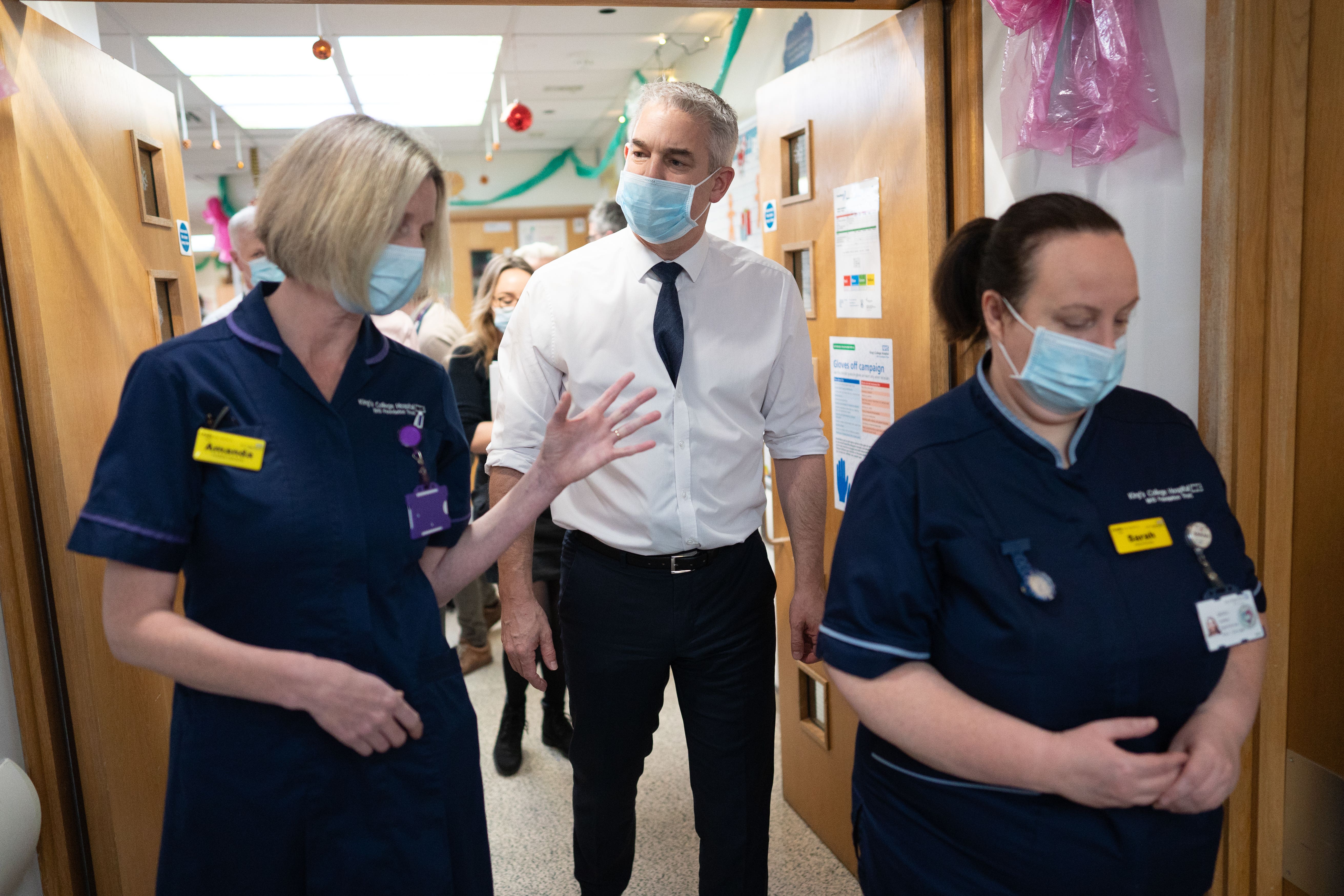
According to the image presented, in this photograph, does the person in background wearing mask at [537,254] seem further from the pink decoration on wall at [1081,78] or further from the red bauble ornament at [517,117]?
the red bauble ornament at [517,117]

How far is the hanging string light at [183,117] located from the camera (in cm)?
613

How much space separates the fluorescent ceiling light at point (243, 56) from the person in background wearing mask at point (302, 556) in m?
4.40

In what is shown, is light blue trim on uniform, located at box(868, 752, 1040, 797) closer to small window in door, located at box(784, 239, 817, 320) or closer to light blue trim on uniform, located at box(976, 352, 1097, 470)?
light blue trim on uniform, located at box(976, 352, 1097, 470)

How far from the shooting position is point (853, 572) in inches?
48.4

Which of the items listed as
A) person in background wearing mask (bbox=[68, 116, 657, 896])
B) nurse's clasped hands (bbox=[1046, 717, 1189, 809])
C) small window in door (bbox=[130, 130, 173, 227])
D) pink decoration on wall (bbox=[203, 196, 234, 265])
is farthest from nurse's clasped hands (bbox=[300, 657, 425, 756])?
pink decoration on wall (bbox=[203, 196, 234, 265])

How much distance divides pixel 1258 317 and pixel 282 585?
4.61 ft

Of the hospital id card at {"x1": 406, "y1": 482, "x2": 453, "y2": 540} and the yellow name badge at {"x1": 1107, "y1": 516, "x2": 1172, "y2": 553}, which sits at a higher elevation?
the hospital id card at {"x1": 406, "y1": 482, "x2": 453, "y2": 540}

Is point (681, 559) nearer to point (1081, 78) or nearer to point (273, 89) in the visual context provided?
point (1081, 78)

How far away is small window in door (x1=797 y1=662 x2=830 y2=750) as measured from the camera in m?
2.51

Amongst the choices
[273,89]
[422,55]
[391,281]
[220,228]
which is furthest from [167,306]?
[220,228]

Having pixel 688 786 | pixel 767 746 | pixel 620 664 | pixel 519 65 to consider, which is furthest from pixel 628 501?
pixel 519 65

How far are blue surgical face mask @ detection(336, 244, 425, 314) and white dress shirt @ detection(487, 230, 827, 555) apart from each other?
61 cm

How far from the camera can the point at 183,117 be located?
6.46 metres

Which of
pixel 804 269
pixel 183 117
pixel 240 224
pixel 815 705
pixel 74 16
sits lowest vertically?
pixel 815 705
